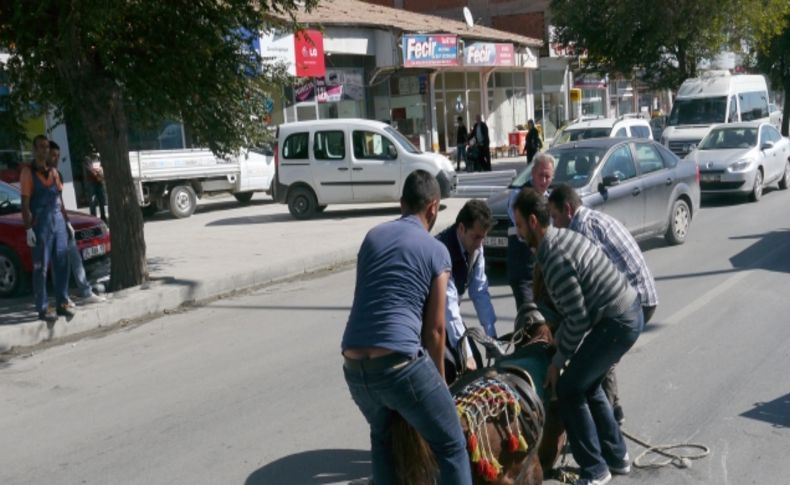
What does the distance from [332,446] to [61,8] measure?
22.0ft

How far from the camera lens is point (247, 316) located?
34.0ft

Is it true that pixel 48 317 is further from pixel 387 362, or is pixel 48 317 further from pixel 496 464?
pixel 387 362

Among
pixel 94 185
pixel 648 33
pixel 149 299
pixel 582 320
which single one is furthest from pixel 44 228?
pixel 648 33

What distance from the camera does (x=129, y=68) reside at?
11188mm

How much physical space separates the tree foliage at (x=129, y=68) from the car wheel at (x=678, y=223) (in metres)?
5.87

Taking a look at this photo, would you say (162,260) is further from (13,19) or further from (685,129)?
(685,129)

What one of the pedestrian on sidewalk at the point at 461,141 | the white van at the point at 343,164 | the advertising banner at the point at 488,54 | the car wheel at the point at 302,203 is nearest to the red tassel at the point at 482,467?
the white van at the point at 343,164

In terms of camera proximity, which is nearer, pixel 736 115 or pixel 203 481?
pixel 203 481

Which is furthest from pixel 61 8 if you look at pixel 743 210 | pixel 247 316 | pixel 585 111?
pixel 585 111

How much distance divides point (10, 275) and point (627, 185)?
324 inches

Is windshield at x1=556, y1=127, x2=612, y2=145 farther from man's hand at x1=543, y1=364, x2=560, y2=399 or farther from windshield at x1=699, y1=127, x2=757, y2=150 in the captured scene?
man's hand at x1=543, y1=364, x2=560, y2=399

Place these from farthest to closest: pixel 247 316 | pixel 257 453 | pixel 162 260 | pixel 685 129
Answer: pixel 685 129 → pixel 162 260 → pixel 247 316 → pixel 257 453

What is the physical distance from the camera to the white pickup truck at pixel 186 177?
65.5 ft

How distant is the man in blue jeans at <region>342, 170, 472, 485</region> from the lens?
149 inches
